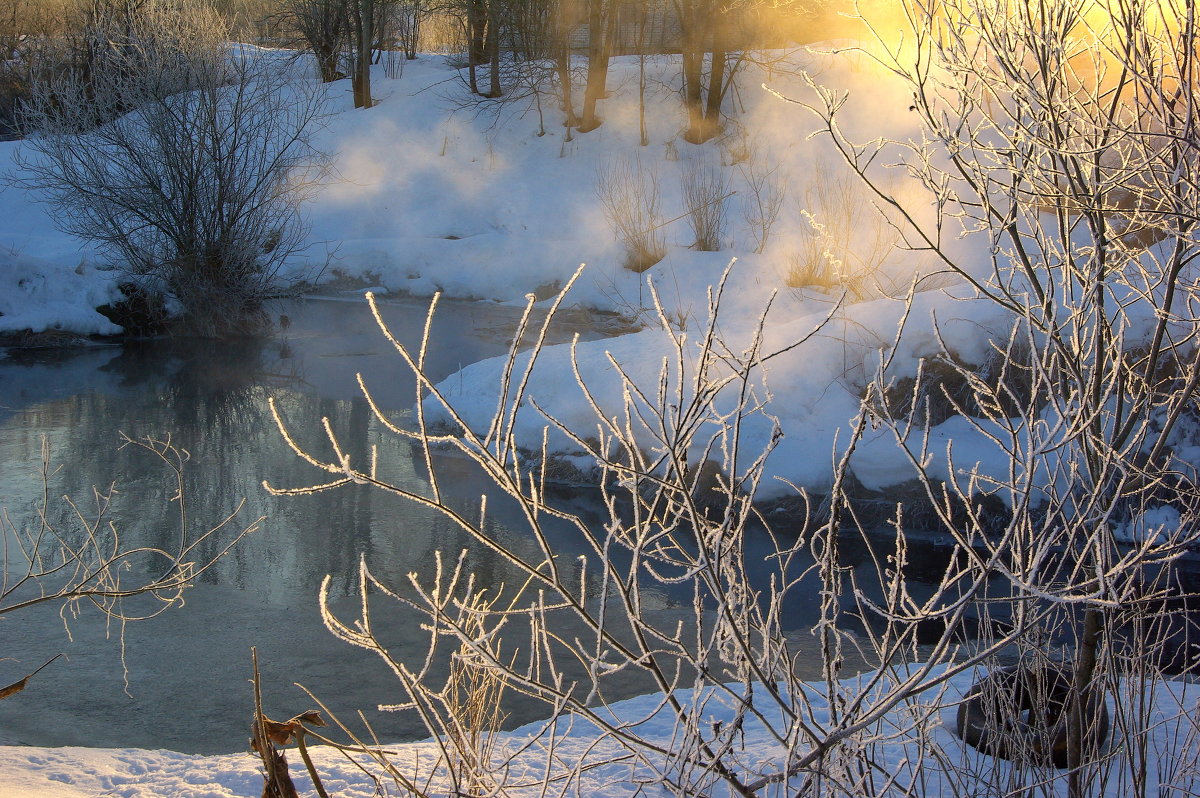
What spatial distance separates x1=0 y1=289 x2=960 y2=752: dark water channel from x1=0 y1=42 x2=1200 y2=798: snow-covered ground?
100 cm

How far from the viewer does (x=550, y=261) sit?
18.7 m

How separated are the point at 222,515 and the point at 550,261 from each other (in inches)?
453

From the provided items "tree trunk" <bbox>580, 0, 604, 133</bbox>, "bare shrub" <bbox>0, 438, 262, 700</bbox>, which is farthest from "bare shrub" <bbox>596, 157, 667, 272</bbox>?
"bare shrub" <bbox>0, 438, 262, 700</bbox>

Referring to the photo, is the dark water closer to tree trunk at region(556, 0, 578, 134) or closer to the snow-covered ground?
the snow-covered ground

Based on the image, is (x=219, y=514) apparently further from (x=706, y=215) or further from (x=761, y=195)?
(x=761, y=195)

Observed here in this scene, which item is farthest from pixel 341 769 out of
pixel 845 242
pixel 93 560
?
pixel 845 242

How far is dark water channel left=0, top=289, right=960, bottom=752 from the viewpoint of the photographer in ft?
16.7

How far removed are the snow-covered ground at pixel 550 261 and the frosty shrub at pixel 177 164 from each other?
3.35 feet

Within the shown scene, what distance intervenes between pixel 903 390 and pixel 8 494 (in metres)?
7.13

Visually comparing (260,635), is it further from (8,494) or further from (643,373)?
(643,373)

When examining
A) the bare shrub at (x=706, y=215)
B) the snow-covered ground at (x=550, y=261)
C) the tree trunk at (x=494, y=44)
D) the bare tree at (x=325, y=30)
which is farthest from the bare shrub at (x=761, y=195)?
the bare tree at (x=325, y=30)

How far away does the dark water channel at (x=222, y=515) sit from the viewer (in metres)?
5.09

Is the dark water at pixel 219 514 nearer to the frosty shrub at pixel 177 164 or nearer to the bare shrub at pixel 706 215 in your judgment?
the frosty shrub at pixel 177 164

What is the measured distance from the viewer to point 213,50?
14570 millimetres
